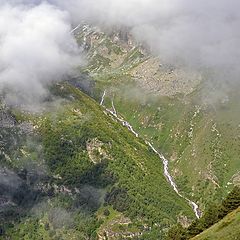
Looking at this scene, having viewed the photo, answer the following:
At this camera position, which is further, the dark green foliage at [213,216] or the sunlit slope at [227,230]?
the dark green foliage at [213,216]

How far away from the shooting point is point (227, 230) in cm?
13938

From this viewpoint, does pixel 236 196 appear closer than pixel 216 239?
No

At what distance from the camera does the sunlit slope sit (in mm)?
134000

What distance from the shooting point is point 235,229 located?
135750mm

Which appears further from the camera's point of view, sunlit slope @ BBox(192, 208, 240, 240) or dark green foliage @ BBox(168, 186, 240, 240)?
dark green foliage @ BBox(168, 186, 240, 240)

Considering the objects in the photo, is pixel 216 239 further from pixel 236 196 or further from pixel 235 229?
pixel 236 196

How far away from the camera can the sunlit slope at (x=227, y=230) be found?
440 feet

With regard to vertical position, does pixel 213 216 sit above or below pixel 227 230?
above

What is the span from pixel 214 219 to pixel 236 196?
11.2m

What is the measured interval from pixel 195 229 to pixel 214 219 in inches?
293

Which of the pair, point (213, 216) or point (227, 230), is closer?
point (227, 230)

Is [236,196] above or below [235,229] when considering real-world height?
above

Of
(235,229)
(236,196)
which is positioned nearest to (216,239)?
(235,229)

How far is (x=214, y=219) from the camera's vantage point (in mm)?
174375
